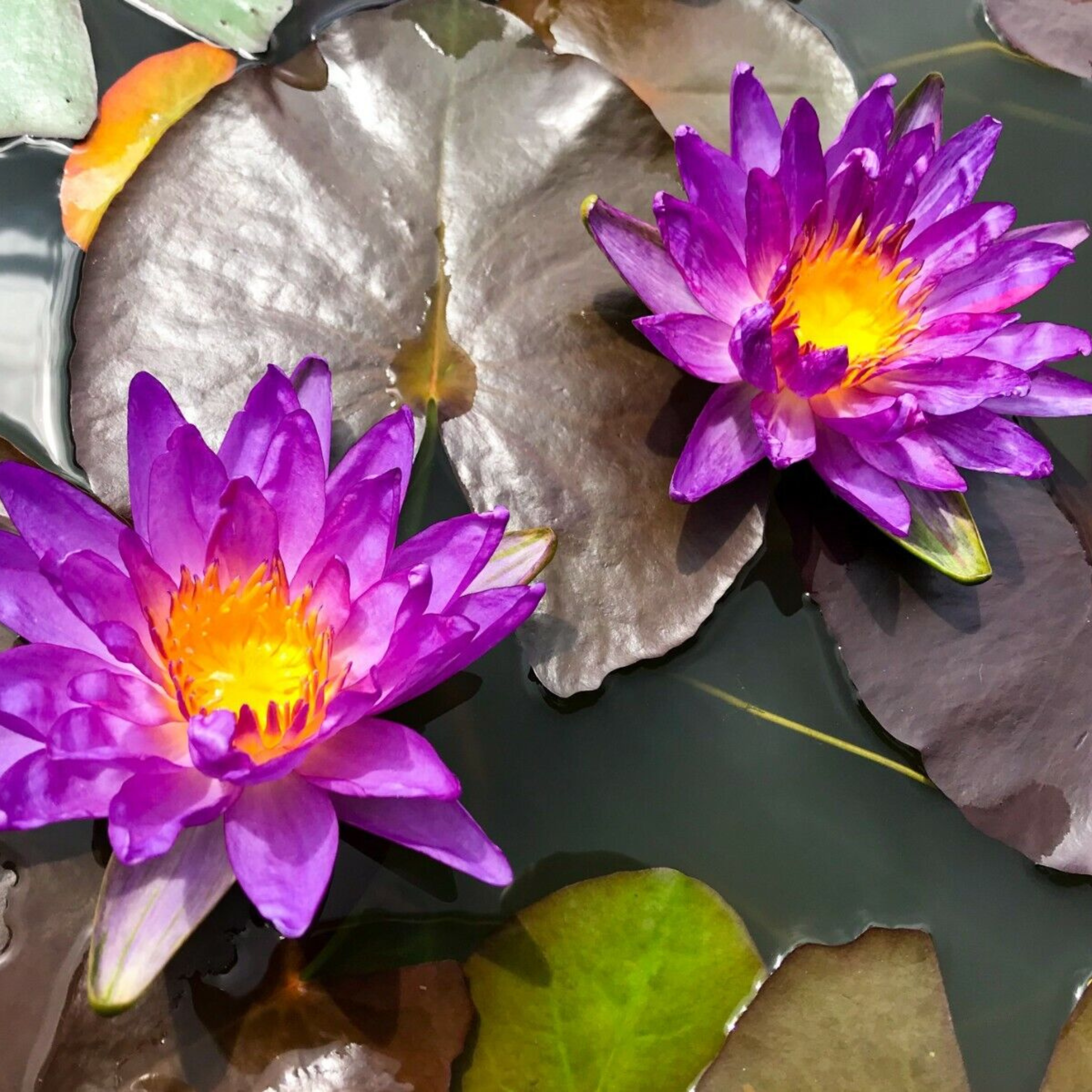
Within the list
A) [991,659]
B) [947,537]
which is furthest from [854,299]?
[991,659]

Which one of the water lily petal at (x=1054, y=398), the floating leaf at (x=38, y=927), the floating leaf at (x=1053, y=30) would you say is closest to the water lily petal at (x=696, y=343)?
the water lily petal at (x=1054, y=398)

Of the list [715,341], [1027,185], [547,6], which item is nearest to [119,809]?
[715,341]

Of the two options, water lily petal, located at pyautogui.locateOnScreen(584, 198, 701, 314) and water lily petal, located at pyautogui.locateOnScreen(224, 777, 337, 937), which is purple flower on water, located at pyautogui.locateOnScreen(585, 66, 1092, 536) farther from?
water lily petal, located at pyautogui.locateOnScreen(224, 777, 337, 937)

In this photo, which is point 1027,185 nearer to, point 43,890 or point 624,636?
point 624,636

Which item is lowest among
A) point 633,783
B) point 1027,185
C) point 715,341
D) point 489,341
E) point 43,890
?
point 43,890

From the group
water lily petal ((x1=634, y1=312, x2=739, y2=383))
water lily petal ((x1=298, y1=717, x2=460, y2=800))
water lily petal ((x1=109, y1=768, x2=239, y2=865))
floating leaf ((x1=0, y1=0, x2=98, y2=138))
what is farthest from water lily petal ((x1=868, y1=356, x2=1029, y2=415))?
floating leaf ((x1=0, y1=0, x2=98, y2=138))

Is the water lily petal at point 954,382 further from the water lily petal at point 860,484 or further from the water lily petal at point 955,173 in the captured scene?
the water lily petal at point 955,173

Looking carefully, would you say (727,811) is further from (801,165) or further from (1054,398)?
(801,165)
